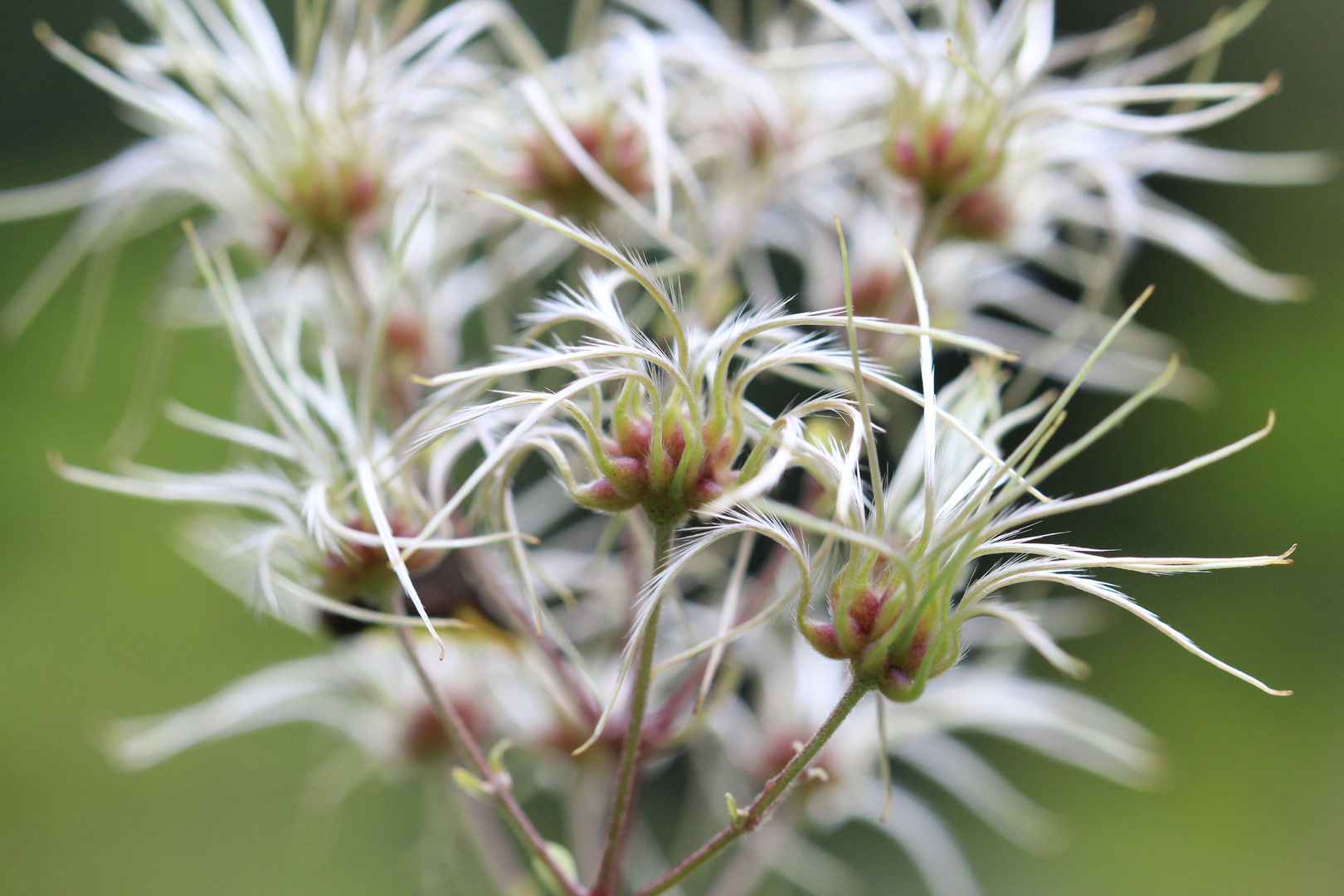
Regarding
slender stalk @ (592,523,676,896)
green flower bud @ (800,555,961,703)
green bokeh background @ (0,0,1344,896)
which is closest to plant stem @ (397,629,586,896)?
slender stalk @ (592,523,676,896)

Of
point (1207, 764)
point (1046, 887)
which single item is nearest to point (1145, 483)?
point (1046, 887)

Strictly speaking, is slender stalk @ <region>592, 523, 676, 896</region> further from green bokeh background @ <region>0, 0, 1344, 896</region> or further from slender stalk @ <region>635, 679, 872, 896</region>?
green bokeh background @ <region>0, 0, 1344, 896</region>

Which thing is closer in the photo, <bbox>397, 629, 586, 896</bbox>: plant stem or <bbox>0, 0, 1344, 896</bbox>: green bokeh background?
<bbox>397, 629, 586, 896</bbox>: plant stem

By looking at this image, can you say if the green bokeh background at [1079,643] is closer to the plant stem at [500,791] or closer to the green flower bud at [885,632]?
the plant stem at [500,791]

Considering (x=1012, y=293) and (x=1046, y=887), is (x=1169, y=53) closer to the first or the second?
(x=1012, y=293)

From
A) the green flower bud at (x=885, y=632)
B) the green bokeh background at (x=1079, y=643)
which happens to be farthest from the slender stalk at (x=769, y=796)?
the green bokeh background at (x=1079, y=643)
